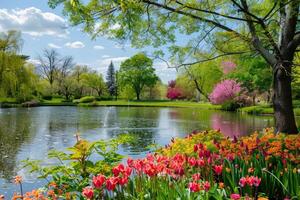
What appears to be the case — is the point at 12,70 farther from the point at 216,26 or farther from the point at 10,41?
the point at 216,26

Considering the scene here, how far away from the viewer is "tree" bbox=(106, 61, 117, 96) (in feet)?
296

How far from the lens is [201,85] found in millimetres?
60406

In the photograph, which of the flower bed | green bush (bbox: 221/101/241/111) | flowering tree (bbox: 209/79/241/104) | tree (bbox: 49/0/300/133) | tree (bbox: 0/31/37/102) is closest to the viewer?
the flower bed

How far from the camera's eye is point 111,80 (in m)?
94.9

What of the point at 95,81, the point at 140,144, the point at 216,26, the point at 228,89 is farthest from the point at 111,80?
the point at 216,26

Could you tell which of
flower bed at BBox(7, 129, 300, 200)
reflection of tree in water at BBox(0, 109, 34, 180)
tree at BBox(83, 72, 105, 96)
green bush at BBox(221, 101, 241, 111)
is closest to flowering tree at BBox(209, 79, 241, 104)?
green bush at BBox(221, 101, 241, 111)

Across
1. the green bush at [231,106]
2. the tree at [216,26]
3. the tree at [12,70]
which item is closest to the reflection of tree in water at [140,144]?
the tree at [216,26]

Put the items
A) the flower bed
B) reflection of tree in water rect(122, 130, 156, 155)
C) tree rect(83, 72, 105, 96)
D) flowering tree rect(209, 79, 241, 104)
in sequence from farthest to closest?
tree rect(83, 72, 105, 96), flowering tree rect(209, 79, 241, 104), reflection of tree in water rect(122, 130, 156, 155), the flower bed

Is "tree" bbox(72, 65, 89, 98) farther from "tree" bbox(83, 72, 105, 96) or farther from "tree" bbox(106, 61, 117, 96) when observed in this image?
"tree" bbox(106, 61, 117, 96)

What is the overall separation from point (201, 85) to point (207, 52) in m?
51.1

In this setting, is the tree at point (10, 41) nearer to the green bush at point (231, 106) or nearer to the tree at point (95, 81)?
the green bush at point (231, 106)

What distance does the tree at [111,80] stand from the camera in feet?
296

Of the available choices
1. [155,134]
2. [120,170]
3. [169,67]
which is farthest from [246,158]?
[155,134]

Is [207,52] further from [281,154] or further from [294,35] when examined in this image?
[281,154]
